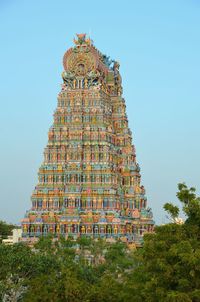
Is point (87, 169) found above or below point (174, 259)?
above

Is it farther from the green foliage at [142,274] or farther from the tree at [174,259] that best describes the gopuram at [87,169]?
the tree at [174,259]

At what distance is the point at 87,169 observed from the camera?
294 feet

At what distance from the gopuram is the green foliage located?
110 feet

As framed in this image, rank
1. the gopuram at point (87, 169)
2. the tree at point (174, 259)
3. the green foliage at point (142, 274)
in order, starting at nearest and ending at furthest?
1. the tree at point (174, 259)
2. the green foliage at point (142, 274)
3. the gopuram at point (87, 169)

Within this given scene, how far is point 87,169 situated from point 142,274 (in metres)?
53.5

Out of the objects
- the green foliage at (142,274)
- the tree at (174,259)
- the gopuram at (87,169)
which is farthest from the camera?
the gopuram at (87,169)

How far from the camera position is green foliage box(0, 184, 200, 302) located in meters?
31.5

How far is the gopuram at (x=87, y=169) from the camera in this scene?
3413 inches

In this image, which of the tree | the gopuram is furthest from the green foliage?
the gopuram

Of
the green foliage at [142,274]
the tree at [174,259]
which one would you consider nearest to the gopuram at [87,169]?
the green foliage at [142,274]

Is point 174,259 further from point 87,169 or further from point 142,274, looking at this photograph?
point 87,169

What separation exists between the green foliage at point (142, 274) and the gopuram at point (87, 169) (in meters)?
33.6

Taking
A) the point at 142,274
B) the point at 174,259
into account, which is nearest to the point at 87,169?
the point at 142,274

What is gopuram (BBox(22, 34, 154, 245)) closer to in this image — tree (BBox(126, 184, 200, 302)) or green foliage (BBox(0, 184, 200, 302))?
green foliage (BBox(0, 184, 200, 302))
